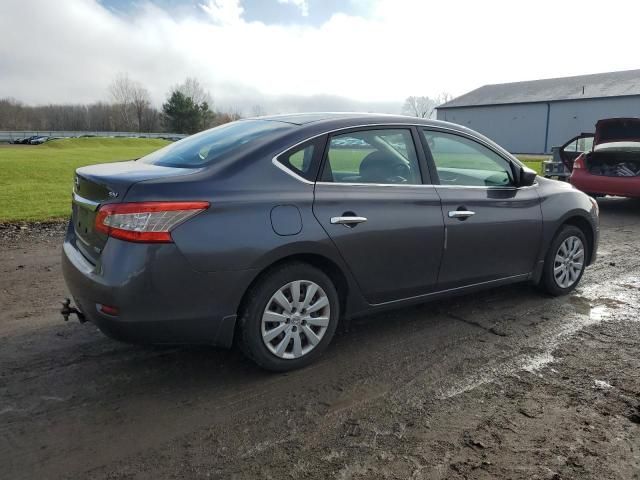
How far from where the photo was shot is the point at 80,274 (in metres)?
3.14

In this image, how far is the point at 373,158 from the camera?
151 inches

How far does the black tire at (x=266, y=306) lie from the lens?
3.18 metres

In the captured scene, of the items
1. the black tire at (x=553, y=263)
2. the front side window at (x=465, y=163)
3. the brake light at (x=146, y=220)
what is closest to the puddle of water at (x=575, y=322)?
the black tire at (x=553, y=263)

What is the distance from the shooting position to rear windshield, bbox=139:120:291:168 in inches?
134

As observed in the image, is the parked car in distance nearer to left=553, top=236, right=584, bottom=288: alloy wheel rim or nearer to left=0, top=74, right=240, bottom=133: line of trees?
left=553, top=236, right=584, bottom=288: alloy wheel rim

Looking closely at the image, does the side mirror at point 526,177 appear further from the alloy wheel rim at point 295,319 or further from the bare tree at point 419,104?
the bare tree at point 419,104

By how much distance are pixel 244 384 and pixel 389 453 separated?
1093 millimetres

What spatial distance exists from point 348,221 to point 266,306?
79 centimetres

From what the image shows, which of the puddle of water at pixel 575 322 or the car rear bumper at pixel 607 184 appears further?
the car rear bumper at pixel 607 184

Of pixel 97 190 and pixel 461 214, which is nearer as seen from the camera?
pixel 97 190

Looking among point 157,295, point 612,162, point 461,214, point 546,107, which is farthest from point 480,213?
point 546,107

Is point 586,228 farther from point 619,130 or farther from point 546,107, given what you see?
point 546,107

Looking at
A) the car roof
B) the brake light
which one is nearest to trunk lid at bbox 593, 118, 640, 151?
the car roof

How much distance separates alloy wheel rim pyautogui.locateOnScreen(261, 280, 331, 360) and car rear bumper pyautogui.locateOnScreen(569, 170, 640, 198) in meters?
8.97
